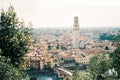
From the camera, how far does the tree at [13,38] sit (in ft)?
19.5

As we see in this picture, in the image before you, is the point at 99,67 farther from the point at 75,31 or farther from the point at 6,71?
the point at 75,31

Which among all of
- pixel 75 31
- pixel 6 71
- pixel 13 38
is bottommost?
pixel 75 31

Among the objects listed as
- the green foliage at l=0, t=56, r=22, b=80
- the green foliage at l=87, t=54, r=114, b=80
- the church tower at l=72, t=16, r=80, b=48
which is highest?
the green foliage at l=0, t=56, r=22, b=80

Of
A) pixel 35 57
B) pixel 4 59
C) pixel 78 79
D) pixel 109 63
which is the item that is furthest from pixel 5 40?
pixel 35 57

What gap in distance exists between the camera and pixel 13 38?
5.91 meters

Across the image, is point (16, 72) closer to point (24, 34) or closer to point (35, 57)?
point (24, 34)

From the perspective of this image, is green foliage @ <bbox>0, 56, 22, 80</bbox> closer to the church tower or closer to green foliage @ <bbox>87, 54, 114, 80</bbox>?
green foliage @ <bbox>87, 54, 114, 80</bbox>

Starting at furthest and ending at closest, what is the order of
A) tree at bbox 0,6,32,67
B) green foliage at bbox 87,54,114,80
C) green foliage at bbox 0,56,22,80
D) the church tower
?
1. the church tower
2. green foliage at bbox 87,54,114,80
3. tree at bbox 0,6,32,67
4. green foliage at bbox 0,56,22,80

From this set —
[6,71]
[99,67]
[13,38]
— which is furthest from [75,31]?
[6,71]

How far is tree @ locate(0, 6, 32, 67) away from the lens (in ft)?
19.5

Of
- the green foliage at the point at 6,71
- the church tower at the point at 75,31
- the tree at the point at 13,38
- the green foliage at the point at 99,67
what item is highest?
the tree at the point at 13,38

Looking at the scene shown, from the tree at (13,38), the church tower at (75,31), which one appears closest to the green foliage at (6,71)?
the tree at (13,38)

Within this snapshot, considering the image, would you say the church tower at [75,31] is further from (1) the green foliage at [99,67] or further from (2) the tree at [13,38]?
(2) the tree at [13,38]

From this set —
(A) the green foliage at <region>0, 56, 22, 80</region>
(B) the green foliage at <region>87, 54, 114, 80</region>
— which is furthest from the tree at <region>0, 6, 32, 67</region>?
(B) the green foliage at <region>87, 54, 114, 80</region>
